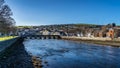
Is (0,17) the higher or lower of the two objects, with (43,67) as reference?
higher

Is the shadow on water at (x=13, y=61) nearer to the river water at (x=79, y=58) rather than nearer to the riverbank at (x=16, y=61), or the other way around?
the riverbank at (x=16, y=61)

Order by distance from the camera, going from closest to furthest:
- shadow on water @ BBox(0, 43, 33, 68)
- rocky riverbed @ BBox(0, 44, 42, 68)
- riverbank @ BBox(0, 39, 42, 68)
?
shadow on water @ BBox(0, 43, 33, 68) → rocky riverbed @ BBox(0, 44, 42, 68) → riverbank @ BBox(0, 39, 42, 68)

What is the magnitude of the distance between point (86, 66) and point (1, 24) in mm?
Result: 61173

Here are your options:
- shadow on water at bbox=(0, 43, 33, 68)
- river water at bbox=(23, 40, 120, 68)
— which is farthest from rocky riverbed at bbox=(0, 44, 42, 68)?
river water at bbox=(23, 40, 120, 68)

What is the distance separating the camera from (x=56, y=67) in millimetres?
38062

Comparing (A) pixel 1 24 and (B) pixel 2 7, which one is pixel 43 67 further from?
(A) pixel 1 24

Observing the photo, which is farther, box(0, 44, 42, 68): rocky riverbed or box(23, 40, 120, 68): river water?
box(23, 40, 120, 68): river water

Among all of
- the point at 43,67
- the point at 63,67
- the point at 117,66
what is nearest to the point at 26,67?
the point at 43,67

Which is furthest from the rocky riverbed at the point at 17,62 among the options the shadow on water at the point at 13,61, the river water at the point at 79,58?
the river water at the point at 79,58

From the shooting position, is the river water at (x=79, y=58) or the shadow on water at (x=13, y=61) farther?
the river water at (x=79, y=58)

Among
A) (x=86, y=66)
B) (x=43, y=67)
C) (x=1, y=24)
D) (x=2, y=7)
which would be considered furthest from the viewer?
(x=1, y=24)

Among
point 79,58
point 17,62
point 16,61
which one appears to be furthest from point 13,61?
point 79,58

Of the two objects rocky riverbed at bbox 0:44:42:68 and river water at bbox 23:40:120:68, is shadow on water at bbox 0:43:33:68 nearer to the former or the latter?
rocky riverbed at bbox 0:44:42:68

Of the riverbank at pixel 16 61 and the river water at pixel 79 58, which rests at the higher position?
the riverbank at pixel 16 61
